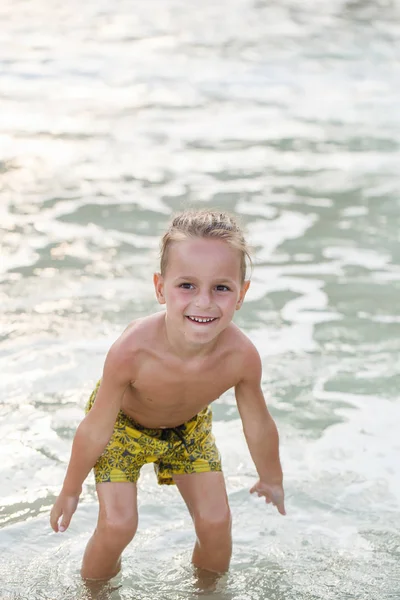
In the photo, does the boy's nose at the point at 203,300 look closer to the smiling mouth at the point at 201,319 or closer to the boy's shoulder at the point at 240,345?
the smiling mouth at the point at 201,319

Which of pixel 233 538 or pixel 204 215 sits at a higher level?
pixel 204 215

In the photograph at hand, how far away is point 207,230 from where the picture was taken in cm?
293

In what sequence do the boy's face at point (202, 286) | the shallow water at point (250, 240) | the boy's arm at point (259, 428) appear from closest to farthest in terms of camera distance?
the boy's face at point (202, 286)
the boy's arm at point (259, 428)
the shallow water at point (250, 240)

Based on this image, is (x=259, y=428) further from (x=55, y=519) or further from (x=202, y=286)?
(x=55, y=519)

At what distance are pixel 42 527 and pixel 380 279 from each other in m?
3.11

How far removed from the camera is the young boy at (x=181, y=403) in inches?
116

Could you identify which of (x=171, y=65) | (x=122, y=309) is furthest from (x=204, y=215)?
(x=171, y=65)

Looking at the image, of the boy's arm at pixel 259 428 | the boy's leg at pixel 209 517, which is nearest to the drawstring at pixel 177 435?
the boy's leg at pixel 209 517

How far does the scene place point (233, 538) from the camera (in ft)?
12.0

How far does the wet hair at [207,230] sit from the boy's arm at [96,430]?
361 mm

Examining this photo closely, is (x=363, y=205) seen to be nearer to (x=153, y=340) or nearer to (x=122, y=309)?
(x=122, y=309)

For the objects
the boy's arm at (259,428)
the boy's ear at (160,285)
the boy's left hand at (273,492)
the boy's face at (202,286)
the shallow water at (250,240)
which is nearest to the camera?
the boy's face at (202,286)

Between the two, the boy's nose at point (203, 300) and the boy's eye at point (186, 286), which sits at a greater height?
the boy's eye at point (186, 286)

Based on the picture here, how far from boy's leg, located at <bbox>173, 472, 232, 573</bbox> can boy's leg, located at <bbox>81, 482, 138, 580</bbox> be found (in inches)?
8.0
